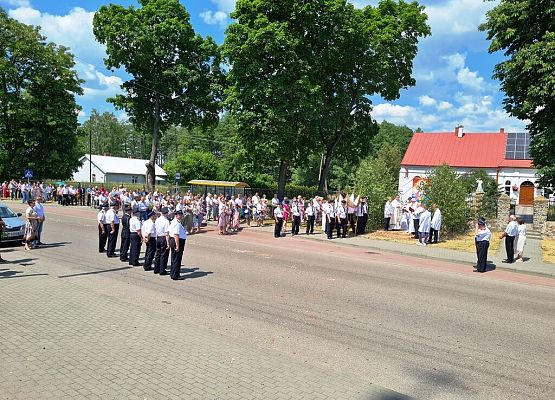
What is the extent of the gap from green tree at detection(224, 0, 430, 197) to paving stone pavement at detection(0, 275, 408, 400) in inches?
835

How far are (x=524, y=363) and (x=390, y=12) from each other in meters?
33.1

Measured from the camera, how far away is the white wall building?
72.1 meters

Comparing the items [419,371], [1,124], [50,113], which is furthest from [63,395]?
[1,124]

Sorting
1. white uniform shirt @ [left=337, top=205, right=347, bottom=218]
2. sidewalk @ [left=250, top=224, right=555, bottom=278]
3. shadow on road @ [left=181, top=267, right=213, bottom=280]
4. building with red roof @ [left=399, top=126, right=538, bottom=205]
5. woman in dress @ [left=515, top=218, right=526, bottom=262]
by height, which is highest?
building with red roof @ [left=399, top=126, right=538, bottom=205]

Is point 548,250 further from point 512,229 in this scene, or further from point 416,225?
point 416,225

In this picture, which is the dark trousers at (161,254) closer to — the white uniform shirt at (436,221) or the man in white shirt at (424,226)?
the man in white shirt at (424,226)

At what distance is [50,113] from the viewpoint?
162ft

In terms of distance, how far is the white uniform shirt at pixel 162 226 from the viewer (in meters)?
11.4

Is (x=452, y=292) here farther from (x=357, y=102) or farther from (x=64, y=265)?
(x=357, y=102)

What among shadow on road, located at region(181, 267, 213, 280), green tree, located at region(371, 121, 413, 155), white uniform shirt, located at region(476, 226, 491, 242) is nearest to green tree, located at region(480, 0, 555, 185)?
white uniform shirt, located at region(476, 226, 491, 242)

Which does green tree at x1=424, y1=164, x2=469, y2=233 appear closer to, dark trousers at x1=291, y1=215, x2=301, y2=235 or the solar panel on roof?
dark trousers at x1=291, y1=215, x2=301, y2=235

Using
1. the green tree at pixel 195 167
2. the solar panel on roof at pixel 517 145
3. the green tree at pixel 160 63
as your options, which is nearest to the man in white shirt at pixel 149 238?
the green tree at pixel 160 63

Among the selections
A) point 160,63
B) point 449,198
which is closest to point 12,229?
point 449,198

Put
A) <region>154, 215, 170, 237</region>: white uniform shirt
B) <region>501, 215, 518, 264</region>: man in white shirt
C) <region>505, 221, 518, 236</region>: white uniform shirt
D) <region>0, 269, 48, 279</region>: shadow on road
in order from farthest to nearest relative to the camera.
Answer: <region>505, 221, 518, 236</region>: white uniform shirt
<region>501, 215, 518, 264</region>: man in white shirt
<region>154, 215, 170, 237</region>: white uniform shirt
<region>0, 269, 48, 279</region>: shadow on road
